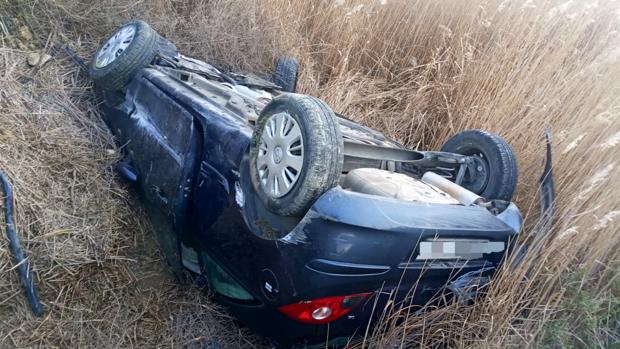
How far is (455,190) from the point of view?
2787mm

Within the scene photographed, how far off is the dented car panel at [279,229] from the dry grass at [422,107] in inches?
10.1

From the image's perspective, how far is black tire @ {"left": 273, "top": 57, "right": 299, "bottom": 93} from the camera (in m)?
4.60

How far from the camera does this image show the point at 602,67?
3943 millimetres

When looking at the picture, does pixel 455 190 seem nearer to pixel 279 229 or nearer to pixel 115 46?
pixel 279 229

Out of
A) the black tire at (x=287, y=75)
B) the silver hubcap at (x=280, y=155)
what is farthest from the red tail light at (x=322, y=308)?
the black tire at (x=287, y=75)

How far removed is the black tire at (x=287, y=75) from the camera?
15.1ft

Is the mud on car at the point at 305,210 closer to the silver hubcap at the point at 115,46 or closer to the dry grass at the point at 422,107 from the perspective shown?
the dry grass at the point at 422,107

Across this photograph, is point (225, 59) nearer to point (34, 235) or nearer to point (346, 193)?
point (34, 235)

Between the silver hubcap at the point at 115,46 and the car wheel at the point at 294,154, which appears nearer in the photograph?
the car wheel at the point at 294,154

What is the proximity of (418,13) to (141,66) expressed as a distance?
2.69 metres

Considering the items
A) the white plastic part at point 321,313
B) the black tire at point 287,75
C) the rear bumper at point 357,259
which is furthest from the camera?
the black tire at point 287,75

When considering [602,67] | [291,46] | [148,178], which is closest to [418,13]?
[291,46]

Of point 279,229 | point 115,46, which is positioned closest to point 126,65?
point 115,46

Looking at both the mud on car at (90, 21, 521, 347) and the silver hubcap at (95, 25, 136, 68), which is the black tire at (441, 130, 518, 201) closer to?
the mud on car at (90, 21, 521, 347)
